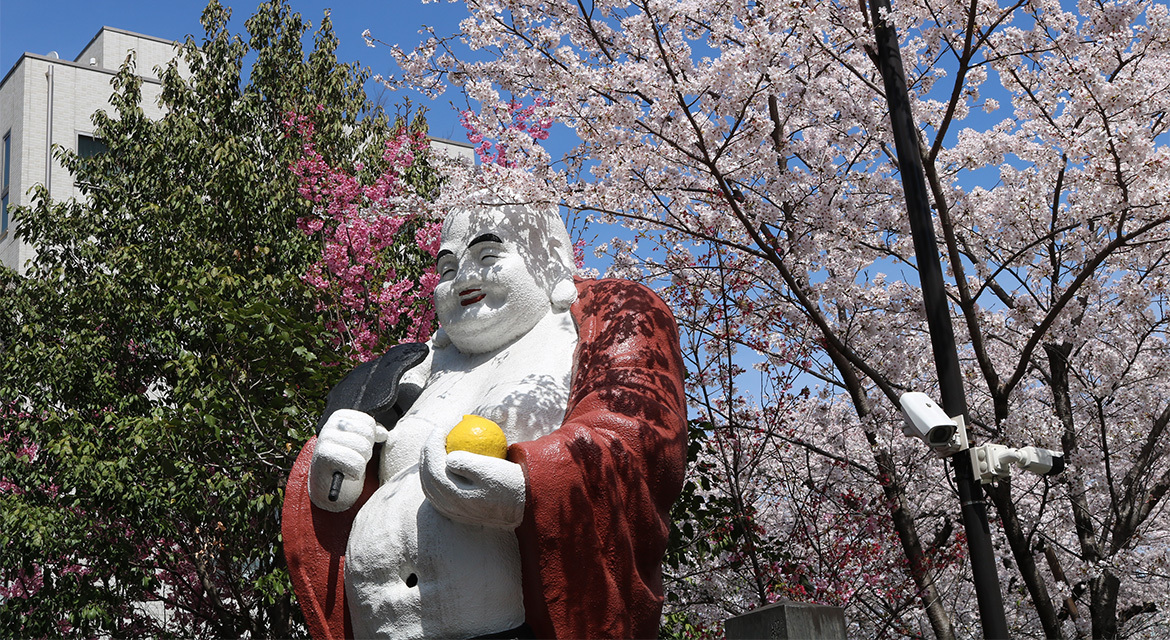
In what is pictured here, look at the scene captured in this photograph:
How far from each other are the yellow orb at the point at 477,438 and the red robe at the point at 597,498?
0.08 meters

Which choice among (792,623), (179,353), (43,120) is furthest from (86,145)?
(792,623)

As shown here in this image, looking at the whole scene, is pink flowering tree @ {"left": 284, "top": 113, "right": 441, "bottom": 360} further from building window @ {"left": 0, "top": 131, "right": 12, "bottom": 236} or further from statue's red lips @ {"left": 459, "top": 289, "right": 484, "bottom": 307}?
building window @ {"left": 0, "top": 131, "right": 12, "bottom": 236}

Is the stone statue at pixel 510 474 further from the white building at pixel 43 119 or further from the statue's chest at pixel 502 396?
the white building at pixel 43 119

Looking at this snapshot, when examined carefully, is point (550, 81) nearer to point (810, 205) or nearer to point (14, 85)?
point (810, 205)

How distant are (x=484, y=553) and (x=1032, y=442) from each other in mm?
5095

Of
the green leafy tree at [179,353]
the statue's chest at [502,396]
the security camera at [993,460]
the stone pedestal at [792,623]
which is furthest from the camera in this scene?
the green leafy tree at [179,353]

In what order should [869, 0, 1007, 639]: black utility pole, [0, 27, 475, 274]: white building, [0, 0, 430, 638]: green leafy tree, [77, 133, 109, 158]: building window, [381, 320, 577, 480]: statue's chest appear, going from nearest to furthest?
[381, 320, 577, 480]: statue's chest
[869, 0, 1007, 639]: black utility pole
[0, 0, 430, 638]: green leafy tree
[0, 27, 475, 274]: white building
[77, 133, 109, 158]: building window

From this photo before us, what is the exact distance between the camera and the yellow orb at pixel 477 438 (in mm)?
4035

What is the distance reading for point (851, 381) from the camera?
25.0ft

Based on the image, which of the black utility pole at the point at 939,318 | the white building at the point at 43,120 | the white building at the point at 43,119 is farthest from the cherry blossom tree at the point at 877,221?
the white building at the point at 43,119

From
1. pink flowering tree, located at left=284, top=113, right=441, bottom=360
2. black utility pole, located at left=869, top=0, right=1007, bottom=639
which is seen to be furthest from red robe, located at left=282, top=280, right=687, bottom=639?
pink flowering tree, located at left=284, top=113, right=441, bottom=360

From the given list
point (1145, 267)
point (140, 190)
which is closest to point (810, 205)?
point (1145, 267)

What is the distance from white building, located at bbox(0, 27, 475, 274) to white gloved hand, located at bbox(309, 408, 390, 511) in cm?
1573

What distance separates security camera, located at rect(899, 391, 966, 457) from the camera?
216 inches
